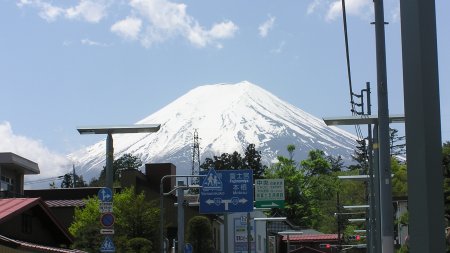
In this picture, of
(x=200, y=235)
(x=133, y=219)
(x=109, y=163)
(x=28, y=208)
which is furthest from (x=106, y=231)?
(x=200, y=235)

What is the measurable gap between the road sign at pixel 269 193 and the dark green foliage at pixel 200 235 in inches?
183

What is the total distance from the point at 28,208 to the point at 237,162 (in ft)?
294

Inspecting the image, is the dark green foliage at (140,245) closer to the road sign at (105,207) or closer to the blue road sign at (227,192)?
the blue road sign at (227,192)

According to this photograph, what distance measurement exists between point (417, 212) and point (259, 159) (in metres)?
122

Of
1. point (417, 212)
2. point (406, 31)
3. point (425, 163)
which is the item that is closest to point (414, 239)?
point (417, 212)

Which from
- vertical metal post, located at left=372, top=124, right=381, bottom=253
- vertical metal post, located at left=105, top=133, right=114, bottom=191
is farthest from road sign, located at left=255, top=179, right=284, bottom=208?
vertical metal post, located at left=105, top=133, right=114, bottom=191

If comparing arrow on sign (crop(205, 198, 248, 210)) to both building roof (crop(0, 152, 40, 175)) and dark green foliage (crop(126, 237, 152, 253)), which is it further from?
building roof (crop(0, 152, 40, 175))

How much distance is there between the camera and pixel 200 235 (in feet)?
175

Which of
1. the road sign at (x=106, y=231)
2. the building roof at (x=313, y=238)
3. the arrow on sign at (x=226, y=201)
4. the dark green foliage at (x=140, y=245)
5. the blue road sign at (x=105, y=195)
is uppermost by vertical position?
the arrow on sign at (x=226, y=201)

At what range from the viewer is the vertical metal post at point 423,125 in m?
6.23

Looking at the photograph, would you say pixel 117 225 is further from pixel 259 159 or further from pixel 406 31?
pixel 259 159

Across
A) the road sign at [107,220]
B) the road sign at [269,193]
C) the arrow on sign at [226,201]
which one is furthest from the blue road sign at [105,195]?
the road sign at [269,193]

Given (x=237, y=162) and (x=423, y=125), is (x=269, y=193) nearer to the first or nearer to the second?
(x=423, y=125)

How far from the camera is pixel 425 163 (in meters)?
6.29
